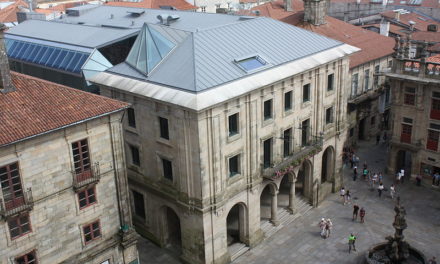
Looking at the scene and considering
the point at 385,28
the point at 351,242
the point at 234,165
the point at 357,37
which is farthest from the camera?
the point at 385,28

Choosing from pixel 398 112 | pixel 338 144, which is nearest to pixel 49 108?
pixel 338 144

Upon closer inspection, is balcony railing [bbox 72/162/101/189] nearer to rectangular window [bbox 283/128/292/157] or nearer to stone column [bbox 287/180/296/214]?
rectangular window [bbox 283/128/292/157]

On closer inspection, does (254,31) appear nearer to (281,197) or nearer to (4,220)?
(281,197)

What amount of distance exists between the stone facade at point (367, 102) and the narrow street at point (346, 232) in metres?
12.7

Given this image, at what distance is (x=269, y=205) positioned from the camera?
53.9 metres

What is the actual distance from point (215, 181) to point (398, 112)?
28493 mm

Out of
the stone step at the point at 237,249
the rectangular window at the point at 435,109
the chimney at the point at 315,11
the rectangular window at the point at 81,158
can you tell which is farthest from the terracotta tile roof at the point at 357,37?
the rectangular window at the point at 81,158

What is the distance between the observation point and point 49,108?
1315 inches

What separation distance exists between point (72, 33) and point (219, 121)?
26168mm

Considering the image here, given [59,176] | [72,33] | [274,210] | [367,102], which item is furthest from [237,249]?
[367,102]

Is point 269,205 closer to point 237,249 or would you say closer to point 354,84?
point 237,249

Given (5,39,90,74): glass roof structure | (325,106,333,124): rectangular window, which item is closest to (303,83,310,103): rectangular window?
(325,106,333,124): rectangular window

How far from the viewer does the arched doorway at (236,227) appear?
46562 millimetres

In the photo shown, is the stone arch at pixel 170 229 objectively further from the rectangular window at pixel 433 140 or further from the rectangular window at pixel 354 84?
the rectangular window at pixel 354 84
